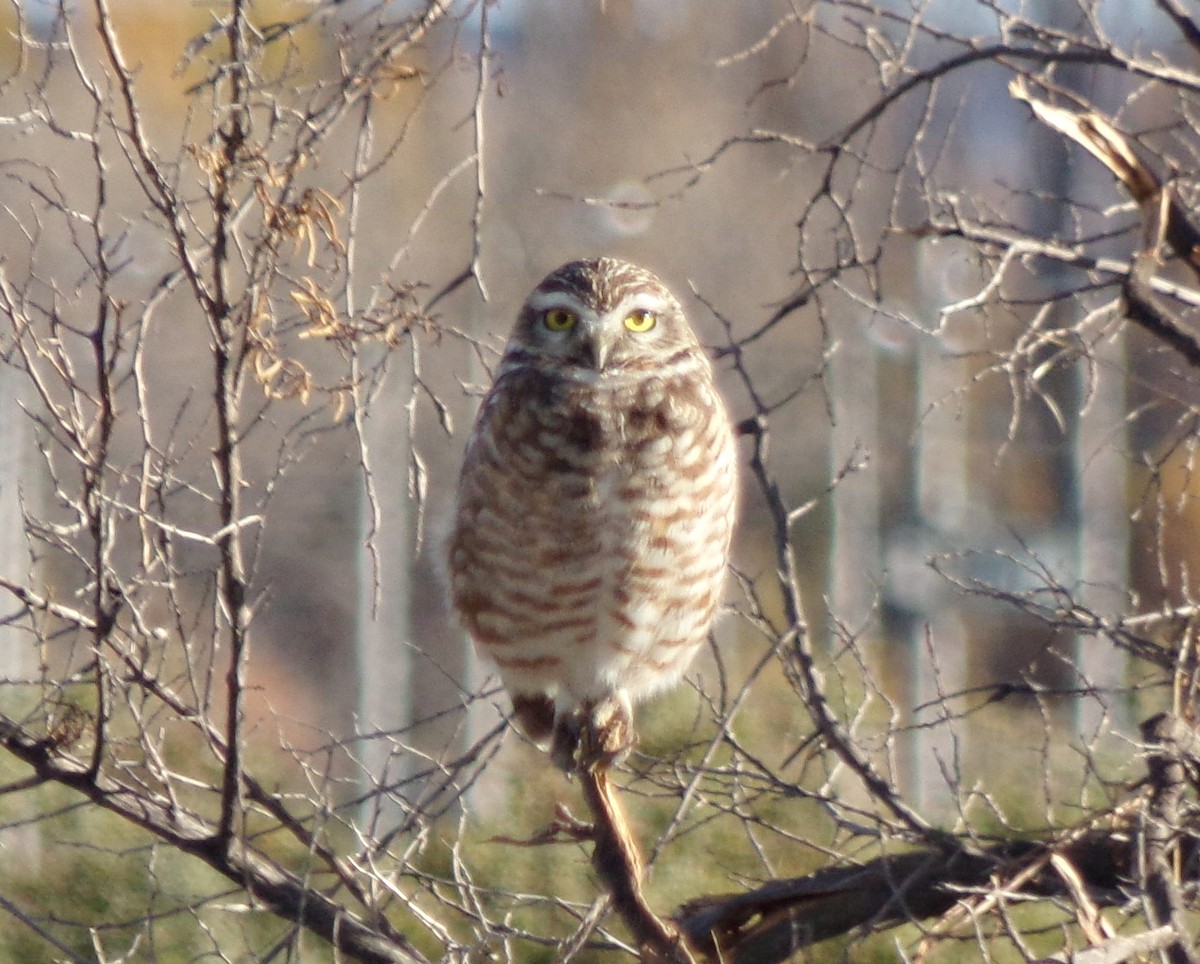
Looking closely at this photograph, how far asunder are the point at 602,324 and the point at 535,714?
1.13 metres

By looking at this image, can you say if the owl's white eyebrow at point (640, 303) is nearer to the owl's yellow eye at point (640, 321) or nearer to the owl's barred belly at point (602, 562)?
the owl's yellow eye at point (640, 321)

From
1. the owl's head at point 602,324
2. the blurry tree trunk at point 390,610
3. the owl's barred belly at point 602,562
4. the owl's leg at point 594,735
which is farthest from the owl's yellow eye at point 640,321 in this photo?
the blurry tree trunk at point 390,610

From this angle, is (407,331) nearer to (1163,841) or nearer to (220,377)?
(220,377)

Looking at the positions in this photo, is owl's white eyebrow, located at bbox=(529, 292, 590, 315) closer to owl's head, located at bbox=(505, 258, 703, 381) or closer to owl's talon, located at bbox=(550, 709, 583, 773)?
owl's head, located at bbox=(505, 258, 703, 381)

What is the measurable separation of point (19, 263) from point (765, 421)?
6802 mm

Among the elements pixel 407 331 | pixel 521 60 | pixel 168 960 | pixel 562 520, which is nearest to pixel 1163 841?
pixel 562 520

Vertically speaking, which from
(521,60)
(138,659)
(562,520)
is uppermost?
(521,60)

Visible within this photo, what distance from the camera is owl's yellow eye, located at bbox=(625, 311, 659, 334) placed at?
365 centimetres

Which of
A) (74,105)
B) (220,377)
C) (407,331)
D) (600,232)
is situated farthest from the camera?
(600,232)

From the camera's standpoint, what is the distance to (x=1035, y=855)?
3.36 m

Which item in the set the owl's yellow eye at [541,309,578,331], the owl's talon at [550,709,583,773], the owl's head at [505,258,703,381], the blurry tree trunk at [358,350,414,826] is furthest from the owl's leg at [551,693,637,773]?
the blurry tree trunk at [358,350,414,826]

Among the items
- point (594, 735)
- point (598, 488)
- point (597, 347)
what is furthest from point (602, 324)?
point (594, 735)

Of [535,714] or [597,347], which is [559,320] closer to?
[597,347]

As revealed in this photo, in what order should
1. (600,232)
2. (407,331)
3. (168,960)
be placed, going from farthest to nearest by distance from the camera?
(600,232)
(168,960)
(407,331)
